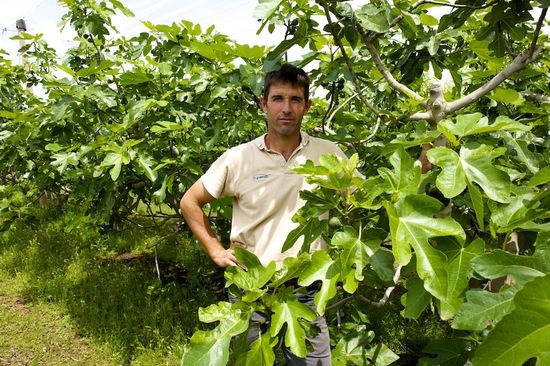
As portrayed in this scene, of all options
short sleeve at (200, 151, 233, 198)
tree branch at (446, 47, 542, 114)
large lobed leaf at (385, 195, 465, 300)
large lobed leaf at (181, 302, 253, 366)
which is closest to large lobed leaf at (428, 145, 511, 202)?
large lobed leaf at (385, 195, 465, 300)

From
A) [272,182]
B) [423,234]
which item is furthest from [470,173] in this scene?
[272,182]

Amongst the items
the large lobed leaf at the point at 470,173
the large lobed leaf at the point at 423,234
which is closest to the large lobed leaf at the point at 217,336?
the large lobed leaf at the point at 423,234

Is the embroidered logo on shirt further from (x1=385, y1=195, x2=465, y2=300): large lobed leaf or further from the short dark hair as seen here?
(x1=385, y1=195, x2=465, y2=300): large lobed leaf

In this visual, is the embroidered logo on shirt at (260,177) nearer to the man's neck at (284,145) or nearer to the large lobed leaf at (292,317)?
the man's neck at (284,145)

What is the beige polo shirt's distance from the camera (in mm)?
2041

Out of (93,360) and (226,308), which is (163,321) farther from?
(226,308)

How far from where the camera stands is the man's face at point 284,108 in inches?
82.4

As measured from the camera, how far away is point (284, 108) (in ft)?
6.89

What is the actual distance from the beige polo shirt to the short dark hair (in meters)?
0.26

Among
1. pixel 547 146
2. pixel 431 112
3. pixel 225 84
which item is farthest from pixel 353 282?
pixel 225 84

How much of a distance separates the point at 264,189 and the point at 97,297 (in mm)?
3106

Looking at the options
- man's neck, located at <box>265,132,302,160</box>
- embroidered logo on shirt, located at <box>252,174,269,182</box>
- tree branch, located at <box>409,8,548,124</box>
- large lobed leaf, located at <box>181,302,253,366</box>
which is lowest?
large lobed leaf, located at <box>181,302,253,366</box>

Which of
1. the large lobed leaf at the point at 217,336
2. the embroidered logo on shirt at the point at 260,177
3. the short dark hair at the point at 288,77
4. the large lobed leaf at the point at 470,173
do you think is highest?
the short dark hair at the point at 288,77

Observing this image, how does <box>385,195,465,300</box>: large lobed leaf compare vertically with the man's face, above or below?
below
